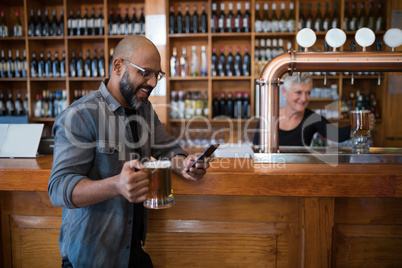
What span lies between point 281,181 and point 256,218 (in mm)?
246

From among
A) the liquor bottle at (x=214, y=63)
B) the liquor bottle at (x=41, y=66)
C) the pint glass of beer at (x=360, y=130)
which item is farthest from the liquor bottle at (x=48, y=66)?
the pint glass of beer at (x=360, y=130)

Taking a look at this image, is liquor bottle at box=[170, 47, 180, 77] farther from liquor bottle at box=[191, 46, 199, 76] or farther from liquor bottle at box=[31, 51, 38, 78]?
liquor bottle at box=[31, 51, 38, 78]

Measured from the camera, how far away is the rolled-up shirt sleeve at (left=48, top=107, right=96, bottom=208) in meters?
0.99

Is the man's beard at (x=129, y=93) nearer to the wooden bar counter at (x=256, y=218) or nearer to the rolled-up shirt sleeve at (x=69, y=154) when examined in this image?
the rolled-up shirt sleeve at (x=69, y=154)

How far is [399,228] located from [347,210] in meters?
0.23

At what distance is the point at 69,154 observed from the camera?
3.40 feet

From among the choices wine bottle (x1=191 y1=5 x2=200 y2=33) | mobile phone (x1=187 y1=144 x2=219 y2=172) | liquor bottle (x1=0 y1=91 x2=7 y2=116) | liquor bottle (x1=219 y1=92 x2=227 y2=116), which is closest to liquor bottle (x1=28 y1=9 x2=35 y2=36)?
liquor bottle (x1=0 y1=91 x2=7 y2=116)

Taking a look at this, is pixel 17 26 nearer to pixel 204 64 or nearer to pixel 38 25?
pixel 38 25

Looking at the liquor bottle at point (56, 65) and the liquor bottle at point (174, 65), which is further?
the liquor bottle at point (56, 65)

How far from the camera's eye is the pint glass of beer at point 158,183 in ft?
3.49

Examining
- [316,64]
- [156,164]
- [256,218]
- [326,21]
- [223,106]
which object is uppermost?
[326,21]

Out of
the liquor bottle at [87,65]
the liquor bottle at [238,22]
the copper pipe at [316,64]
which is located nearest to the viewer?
the copper pipe at [316,64]

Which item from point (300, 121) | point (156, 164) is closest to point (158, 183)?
point (156, 164)

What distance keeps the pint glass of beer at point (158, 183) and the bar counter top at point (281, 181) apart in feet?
0.74
